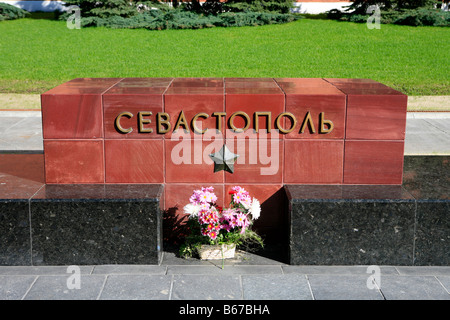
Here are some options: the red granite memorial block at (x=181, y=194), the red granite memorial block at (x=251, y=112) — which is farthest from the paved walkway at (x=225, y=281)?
the red granite memorial block at (x=251, y=112)

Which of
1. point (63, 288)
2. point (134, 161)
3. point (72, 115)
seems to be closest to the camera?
point (63, 288)

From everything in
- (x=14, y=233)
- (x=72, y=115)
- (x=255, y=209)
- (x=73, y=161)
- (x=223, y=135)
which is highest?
(x=72, y=115)

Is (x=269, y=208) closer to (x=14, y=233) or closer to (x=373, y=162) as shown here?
(x=373, y=162)

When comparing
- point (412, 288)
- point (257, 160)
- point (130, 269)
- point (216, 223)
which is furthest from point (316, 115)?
point (130, 269)

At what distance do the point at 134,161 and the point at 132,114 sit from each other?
17.4 inches

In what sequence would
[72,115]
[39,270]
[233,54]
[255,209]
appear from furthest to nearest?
[233,54] < [72,115] < [255,209] < [39,270]

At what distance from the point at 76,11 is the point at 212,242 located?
20929mm

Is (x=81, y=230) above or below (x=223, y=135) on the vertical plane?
below

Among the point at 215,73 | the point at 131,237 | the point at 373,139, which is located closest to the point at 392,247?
the point at 373,139

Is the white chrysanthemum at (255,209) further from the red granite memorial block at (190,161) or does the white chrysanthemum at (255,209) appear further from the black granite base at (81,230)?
the black granite base at (81,230)

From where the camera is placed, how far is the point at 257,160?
210 inches

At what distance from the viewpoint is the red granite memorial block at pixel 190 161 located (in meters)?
5.28

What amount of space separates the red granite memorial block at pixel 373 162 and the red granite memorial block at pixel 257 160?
64cm

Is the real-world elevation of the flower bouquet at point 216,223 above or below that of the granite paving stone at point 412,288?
above
